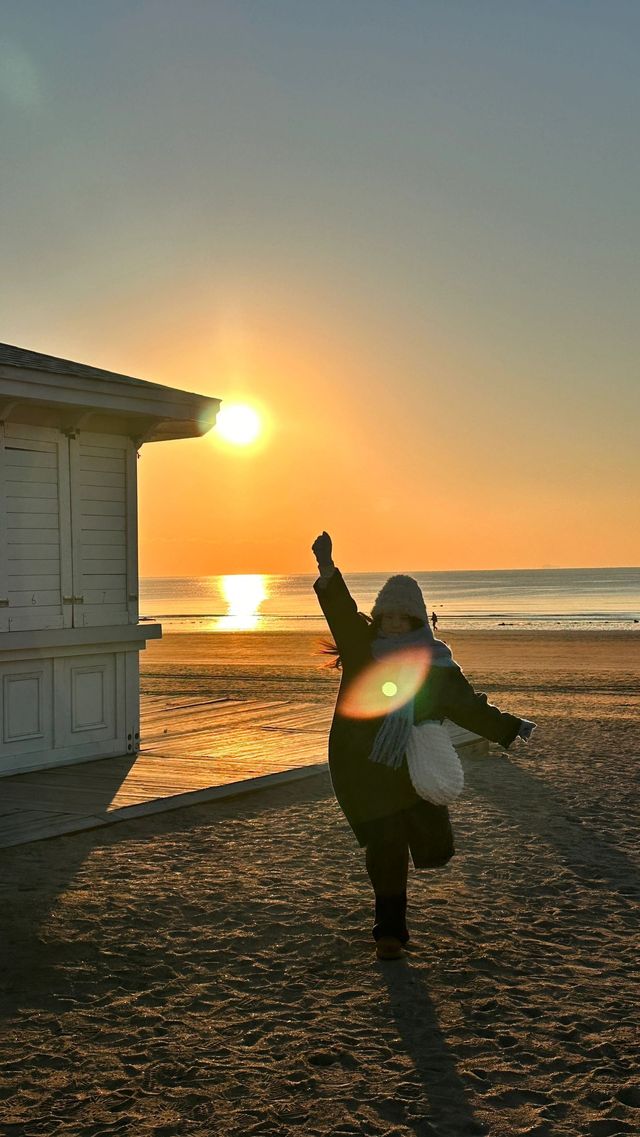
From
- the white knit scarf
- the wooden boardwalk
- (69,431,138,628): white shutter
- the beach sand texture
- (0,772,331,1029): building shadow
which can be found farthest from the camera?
(69,431,138,628): white shutter

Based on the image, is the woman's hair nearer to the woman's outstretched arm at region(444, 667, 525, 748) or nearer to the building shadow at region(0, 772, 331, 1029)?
the woman's outstretched arm at region(444, 667, 525, 748)

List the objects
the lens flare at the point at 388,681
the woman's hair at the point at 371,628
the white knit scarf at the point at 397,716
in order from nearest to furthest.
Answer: the white knit scarf at the point at 397,716 < the lens flare at the point at 388,681 < the woman's hair at the point at 371,628

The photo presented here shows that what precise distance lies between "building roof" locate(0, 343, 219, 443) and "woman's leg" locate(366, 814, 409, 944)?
5418mm

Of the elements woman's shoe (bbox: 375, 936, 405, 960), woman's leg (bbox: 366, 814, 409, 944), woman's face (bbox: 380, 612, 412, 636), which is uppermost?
woman's face (bbox: 380, 612, 412, 636)

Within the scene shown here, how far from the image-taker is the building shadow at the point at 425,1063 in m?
3.57

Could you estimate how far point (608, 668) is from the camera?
2431 cm

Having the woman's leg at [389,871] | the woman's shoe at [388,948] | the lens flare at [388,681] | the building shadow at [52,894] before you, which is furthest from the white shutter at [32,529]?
the woman's shoe at [388,948]

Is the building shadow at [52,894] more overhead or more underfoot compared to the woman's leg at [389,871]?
more underfoot

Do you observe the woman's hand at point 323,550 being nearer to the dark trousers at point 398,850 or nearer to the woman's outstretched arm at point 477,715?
the woman's outstretched arm at point 477,715

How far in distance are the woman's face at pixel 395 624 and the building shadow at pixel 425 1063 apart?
5.18ft

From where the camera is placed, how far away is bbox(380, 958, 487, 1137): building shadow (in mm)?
3568

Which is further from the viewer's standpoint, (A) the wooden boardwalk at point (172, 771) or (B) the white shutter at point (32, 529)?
(B) the white shutter at point (32, 529)

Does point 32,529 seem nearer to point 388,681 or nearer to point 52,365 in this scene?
point 52,365

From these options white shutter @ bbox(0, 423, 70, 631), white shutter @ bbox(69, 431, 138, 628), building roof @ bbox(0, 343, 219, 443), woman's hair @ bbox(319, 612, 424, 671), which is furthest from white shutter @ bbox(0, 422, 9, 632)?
woman's hair @ bbox(319, 612, 424, 671)
